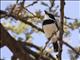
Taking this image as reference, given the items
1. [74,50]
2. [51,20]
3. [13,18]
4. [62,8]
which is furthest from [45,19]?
[62,8]

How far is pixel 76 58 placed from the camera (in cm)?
332

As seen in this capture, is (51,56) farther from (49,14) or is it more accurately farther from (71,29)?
(49,14)

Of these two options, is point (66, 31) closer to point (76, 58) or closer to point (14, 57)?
point (76, 58)

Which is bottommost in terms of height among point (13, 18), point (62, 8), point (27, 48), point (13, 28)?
point (27, 48)

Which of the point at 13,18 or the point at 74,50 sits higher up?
the point at 13,18

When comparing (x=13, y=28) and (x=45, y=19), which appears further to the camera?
(x=13, y=28)

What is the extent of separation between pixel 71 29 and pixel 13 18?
2.04ft

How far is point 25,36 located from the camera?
3.50 m

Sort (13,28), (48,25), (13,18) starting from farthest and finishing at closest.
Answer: (13,28)
(13,18)
(48,25)

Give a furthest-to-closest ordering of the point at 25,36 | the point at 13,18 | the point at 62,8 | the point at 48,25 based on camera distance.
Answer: the point at 25,36
the point at 13,18
the point at 48,25
the point at 62,8

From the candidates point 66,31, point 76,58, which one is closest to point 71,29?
point 66,31

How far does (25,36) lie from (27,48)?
0.42 m

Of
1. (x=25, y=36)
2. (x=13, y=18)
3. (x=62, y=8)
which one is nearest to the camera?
(x=62, y=8)

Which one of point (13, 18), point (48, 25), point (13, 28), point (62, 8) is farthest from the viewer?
point (13, 28)
